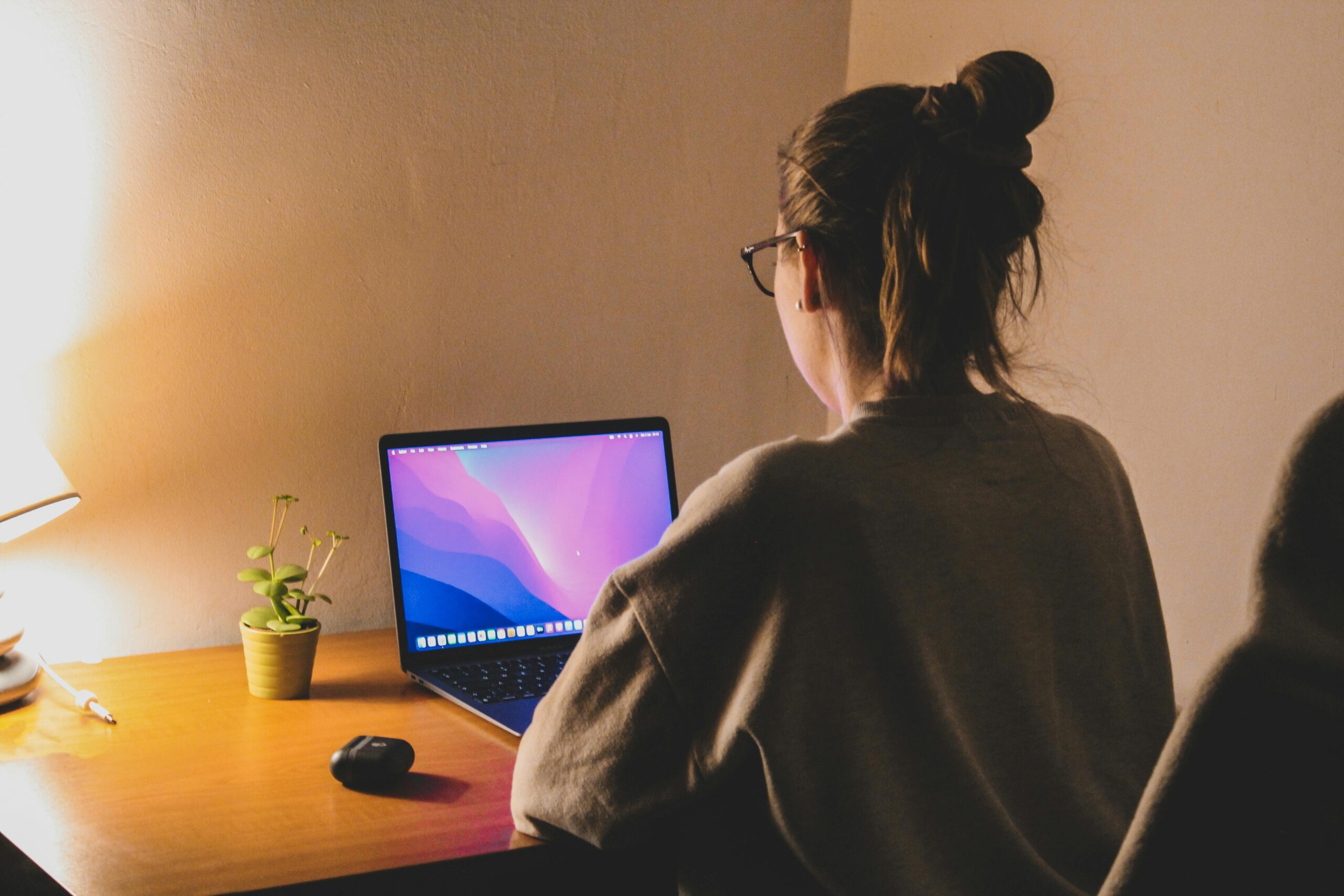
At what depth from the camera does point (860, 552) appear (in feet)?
2.34

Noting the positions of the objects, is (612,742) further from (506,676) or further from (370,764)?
(506,676)

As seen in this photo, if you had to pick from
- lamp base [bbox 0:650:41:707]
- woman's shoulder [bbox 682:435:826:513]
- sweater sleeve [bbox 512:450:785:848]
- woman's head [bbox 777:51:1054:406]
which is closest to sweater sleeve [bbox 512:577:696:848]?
sweater sleeve [bbox 512:450:785:848]

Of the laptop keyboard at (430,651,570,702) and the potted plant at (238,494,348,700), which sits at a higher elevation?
the potted plant at (238,494,348,700)

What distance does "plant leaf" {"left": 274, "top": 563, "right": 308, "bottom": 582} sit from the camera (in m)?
1.18

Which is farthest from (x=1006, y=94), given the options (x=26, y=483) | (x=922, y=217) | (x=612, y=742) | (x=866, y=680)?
(x=26, y=483)

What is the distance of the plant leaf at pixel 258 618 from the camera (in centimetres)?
117

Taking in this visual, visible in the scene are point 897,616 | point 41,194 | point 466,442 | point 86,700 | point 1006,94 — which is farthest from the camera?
point 466,442

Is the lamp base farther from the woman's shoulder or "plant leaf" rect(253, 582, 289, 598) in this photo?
the woman's shoulder

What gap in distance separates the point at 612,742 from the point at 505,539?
0.63 metres

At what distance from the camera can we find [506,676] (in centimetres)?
124

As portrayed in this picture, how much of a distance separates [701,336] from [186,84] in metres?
0.87

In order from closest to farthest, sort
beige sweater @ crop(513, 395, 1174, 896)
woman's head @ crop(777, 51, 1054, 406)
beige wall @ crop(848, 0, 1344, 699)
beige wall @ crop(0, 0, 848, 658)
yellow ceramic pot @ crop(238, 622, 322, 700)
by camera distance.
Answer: beige sweater @ crop(513, 395, 1174, 896)
woman's head @ crop(777, 51, 1054, 406)
beige wall @ crop(848, 0, 1344, 699)
yellow ceramic pot @ crop(238, 622, 322, 700)
beige wall @ crop(0, 0, 848, 658)

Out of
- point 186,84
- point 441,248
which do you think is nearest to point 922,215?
point 441,248

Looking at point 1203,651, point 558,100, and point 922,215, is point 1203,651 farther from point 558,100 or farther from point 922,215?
point 558,100
